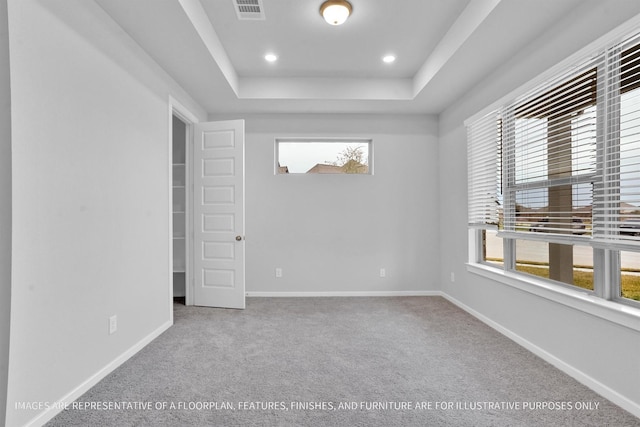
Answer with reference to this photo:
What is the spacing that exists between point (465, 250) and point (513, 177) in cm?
111

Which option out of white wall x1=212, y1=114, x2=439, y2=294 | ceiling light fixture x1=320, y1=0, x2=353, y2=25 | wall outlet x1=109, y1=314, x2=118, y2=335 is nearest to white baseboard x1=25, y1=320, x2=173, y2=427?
wall outlet x1=109, y1=314, x2=118, y2=335

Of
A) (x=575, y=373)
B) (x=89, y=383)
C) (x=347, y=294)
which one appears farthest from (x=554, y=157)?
(x=89, y=383)

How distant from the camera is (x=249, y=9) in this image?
2.62 m

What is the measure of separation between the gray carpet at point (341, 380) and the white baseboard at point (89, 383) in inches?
1.6

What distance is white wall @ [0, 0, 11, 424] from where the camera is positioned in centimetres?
150

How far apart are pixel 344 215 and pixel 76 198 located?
10.2 ft

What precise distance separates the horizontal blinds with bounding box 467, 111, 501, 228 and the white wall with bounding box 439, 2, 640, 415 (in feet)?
0.52

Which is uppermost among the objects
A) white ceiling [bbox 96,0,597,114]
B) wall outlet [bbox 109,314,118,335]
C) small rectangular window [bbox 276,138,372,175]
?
white ceiling [bbox 96,0,597,114]

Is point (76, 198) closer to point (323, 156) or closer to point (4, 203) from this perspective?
point (4, 203)

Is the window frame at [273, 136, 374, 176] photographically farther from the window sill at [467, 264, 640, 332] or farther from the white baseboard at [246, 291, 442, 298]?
the window sill at [467, 264, 640, 332]

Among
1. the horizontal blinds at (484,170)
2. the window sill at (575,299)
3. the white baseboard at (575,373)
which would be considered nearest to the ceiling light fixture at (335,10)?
the horizontal blinds at (484,170)

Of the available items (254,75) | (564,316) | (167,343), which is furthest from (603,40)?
(167,343)

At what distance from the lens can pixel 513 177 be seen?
9.71ft

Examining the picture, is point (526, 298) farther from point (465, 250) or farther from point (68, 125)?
point (68, 125)
